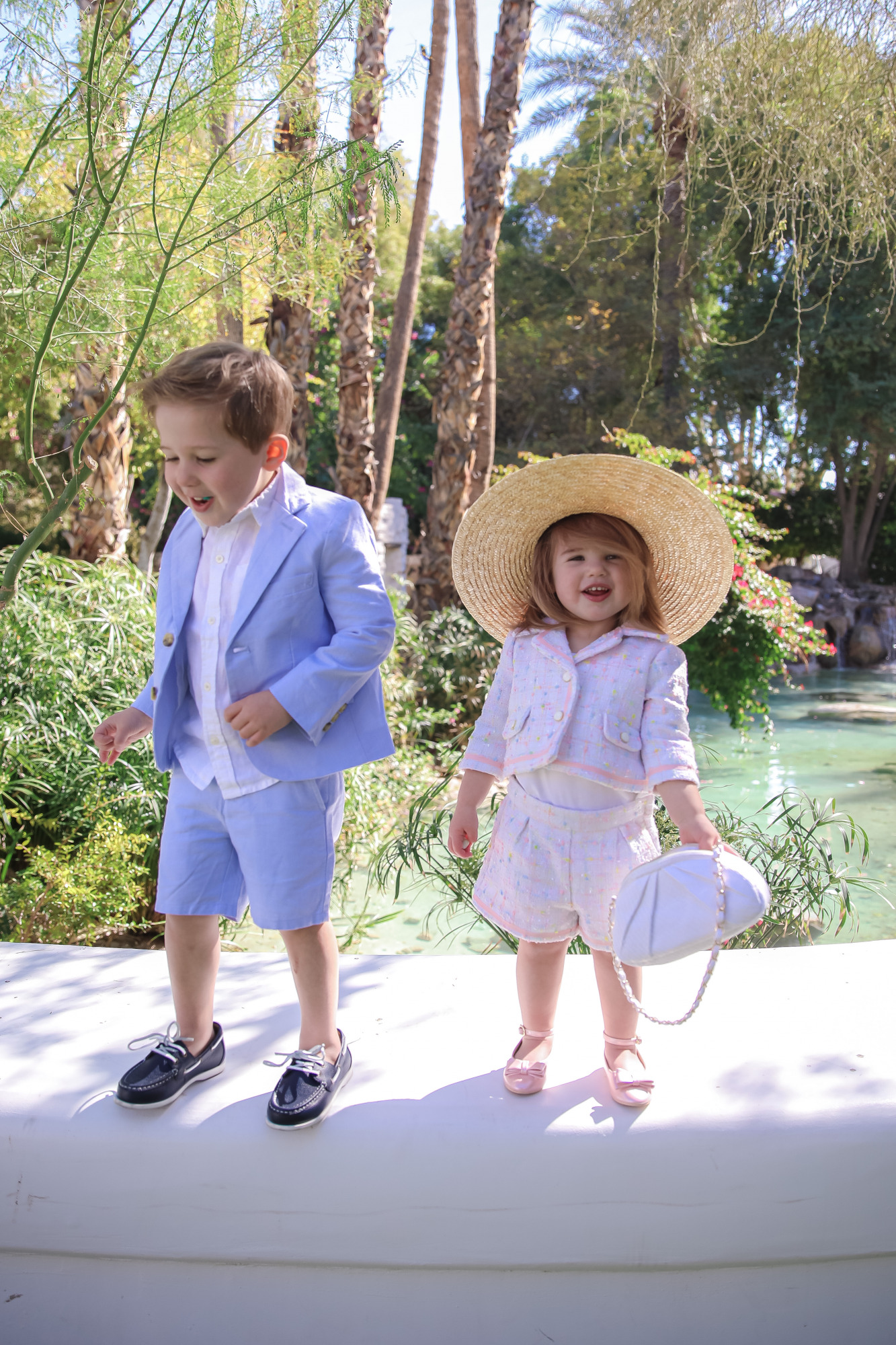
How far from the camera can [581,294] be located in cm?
1714

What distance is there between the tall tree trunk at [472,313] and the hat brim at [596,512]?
438 centimetres

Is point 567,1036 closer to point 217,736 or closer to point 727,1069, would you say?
point 727,1069

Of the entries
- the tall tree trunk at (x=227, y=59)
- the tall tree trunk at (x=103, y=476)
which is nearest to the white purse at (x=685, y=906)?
the tall tree trunk at (x=227, y=59)

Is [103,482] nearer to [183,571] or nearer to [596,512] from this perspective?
[183,571]

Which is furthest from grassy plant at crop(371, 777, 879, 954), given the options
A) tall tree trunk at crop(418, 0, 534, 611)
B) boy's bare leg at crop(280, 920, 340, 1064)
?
tall tree trunk at crop(418, 0, 534, 611)

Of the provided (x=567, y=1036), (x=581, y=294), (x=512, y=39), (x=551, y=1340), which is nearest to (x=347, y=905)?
(x=567, y=1036)

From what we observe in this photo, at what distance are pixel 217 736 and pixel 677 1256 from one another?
1137 millimetres

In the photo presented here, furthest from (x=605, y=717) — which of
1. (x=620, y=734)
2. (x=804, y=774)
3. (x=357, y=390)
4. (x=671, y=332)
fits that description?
(x=671, y=332)

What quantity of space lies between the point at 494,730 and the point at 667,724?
337 millimetres

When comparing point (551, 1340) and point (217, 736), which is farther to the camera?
point (217, 736)

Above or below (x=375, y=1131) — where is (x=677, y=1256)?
below

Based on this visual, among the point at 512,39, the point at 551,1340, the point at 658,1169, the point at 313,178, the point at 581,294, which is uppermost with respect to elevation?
the point at 581,294

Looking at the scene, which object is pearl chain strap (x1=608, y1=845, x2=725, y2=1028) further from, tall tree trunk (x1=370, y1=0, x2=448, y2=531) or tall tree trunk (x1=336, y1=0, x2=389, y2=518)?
tall tree trunk (x1=370, y1=0, x2=448, y2=531)

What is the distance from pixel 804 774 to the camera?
675 centimetres
